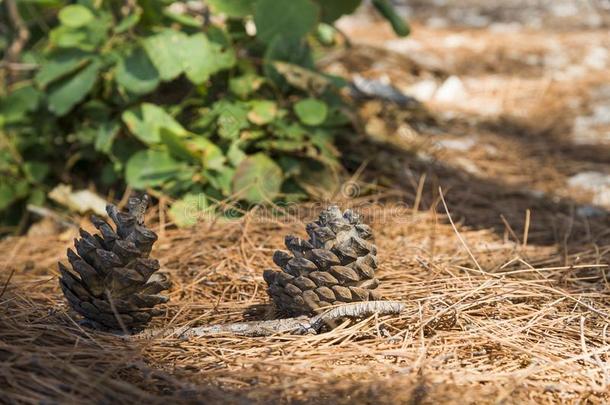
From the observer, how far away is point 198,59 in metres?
2.26

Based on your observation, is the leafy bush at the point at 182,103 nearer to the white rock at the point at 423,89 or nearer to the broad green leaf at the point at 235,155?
the broad green leaf at the point at 235,155

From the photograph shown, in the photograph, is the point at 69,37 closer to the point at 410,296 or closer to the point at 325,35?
the point at 325,35

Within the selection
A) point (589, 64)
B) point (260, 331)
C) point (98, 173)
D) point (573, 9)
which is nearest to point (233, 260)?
point (260, 331)

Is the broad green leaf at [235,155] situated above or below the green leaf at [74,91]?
below

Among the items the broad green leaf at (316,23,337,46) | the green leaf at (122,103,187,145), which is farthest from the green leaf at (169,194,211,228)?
the broad green leaf at (316,23,337,46)

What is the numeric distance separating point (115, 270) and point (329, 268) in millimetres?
407

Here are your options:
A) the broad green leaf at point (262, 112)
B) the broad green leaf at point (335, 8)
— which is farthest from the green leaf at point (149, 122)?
the broad green leaf at point (335, 8)

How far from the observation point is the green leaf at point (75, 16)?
7.55 feet

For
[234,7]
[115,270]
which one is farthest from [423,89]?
[115,270]

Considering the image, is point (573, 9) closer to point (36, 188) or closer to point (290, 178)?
point (290, 178)

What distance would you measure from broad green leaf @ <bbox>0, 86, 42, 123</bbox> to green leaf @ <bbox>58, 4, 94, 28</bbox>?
0.30 meters

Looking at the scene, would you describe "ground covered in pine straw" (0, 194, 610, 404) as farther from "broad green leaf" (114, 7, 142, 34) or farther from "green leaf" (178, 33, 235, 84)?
"broad green leaf" (114, 7, 142, 34)

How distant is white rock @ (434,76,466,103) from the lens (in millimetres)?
3822

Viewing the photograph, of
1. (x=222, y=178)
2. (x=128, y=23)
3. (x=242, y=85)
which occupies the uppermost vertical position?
(x=128, y=23)
